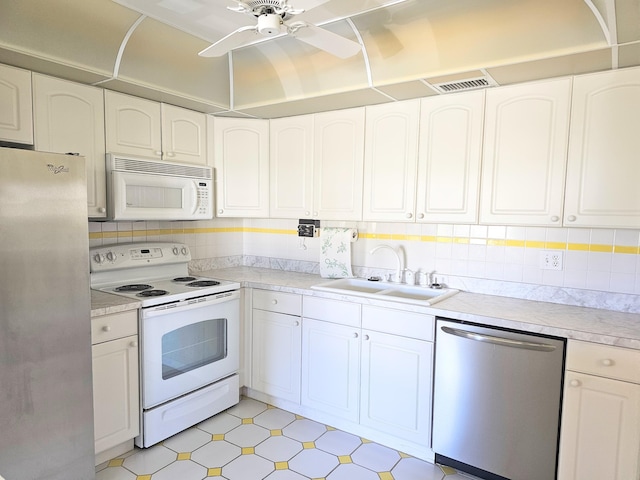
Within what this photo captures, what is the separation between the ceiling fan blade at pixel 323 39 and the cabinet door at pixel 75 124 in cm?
144

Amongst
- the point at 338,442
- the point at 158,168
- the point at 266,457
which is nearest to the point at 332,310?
the point at 338,442

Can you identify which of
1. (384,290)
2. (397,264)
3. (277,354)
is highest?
(397,264)

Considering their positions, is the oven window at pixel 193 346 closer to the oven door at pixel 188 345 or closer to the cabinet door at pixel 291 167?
the oven door at pixel 188 345

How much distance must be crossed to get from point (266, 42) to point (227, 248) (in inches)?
71.2

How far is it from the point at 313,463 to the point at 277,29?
7.47 feet

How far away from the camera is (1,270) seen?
1.70m

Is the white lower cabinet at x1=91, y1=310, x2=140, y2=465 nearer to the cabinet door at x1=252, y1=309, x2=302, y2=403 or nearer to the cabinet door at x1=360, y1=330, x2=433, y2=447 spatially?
the cabinet door at x1=252, y1=309, x2=302, y2=403

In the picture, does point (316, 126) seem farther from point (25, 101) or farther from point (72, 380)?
point (72, 380)

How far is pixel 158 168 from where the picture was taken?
2.78m

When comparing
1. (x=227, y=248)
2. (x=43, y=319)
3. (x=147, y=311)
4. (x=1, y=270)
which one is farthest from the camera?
(x=227, y=248)

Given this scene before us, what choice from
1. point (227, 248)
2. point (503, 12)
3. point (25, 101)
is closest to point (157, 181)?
point (25, 101)

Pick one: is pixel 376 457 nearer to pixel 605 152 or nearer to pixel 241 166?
pixel 605 152

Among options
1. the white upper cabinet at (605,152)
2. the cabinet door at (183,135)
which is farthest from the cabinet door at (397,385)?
the cabinet door at (183,135)

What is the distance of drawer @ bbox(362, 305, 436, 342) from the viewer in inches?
90.5
